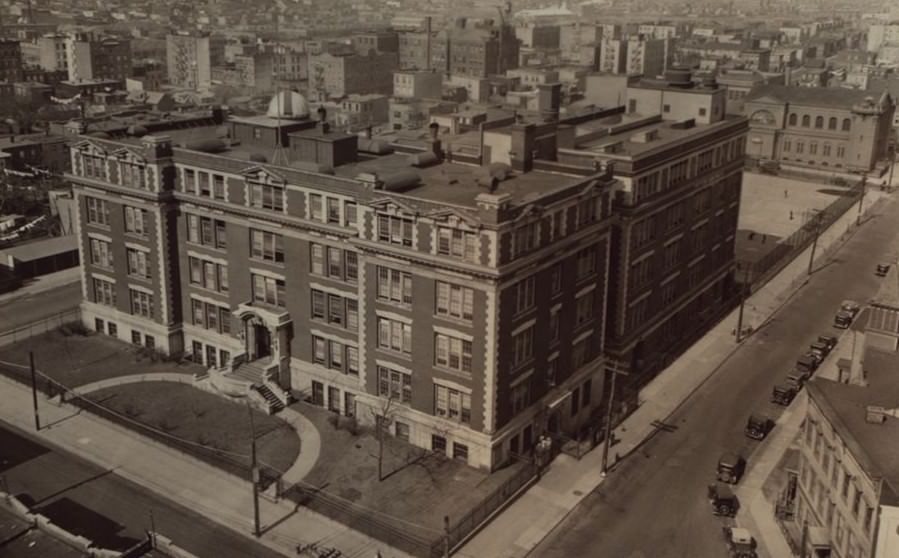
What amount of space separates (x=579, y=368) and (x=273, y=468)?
2569 cm

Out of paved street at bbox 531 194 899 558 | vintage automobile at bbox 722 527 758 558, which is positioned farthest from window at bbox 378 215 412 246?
vintage automobile at bbox 722 527 758 558

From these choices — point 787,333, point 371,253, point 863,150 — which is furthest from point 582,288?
point 863,150

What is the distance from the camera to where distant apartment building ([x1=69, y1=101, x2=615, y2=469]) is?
2411 inches

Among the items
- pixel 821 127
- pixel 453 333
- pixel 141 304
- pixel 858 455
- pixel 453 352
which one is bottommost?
pixel 141 304

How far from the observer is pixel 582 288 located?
2729 inches

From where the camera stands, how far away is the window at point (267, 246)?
237 ft

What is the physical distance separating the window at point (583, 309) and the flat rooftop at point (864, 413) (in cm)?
1911

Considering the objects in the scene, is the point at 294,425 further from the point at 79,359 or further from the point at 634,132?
the point at 634,132

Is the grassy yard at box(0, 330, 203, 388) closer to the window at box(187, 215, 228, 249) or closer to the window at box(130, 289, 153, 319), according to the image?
the window at box(130, 289, 153, 319)

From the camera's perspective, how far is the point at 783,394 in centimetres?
7631

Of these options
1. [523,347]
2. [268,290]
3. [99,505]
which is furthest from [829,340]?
[99,505]

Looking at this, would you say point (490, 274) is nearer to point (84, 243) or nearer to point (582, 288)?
point (582, 288)

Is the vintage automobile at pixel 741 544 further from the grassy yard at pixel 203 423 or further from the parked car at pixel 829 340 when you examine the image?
the parked car at pixel 829 340

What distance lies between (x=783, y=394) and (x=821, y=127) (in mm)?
116594
